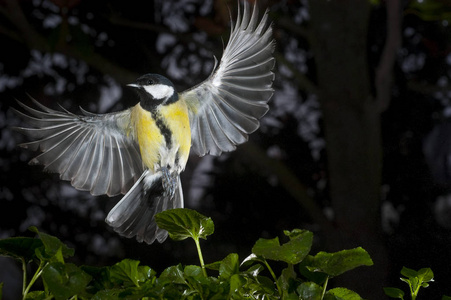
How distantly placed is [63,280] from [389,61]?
1116 millimetres

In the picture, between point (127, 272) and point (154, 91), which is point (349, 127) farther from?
point (127, 272)

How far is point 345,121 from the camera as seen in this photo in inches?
54.2

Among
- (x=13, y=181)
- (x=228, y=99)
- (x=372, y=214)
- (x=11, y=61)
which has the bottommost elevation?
(x=372, y=214)

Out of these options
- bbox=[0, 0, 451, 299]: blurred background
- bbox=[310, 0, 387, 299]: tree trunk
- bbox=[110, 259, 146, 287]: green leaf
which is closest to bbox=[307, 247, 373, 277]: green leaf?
bbox=[110, 259, 146, 287]: green leaf

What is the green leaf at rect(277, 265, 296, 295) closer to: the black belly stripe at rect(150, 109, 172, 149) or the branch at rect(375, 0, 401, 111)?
the black belly stripe at rect(150, 109, 172, 149)

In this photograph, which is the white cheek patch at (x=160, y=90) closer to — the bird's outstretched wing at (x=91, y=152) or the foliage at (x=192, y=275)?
the bird's outstretched wing at (x=91, y=152)

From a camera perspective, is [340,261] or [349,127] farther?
[349,127]

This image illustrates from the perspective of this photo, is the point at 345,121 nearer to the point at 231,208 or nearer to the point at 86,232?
the point at 231,208

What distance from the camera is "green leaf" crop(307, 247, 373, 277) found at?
41 centimetres

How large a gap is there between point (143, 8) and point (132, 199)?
0.64m

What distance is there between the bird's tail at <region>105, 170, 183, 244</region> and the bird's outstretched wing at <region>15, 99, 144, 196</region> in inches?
1.1

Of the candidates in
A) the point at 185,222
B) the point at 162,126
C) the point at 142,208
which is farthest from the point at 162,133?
the point at 185,222

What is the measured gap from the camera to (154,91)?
A: 2.77 feet

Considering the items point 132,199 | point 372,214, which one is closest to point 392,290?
point 132,199
